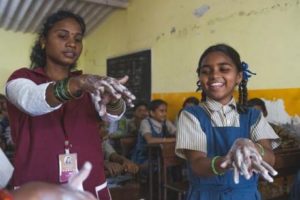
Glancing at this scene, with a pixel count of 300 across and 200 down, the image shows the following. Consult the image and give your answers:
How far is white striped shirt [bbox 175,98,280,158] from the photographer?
4.78ft

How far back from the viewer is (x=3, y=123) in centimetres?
439

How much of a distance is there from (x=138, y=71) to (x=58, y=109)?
5089 mm

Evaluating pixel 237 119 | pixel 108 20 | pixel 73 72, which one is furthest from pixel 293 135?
pixel 108 20

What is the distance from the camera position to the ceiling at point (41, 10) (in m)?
6.42

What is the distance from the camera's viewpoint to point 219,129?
4.90 ft

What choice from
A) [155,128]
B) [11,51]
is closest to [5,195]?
[155,128]

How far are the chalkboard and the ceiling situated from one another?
103 centimetres

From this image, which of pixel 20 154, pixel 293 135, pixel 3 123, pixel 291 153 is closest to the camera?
pixel 20 154

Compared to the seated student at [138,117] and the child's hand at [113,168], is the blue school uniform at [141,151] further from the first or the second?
the child's hand at [113,168]

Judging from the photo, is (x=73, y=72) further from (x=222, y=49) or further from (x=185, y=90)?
(x=185, y=90)

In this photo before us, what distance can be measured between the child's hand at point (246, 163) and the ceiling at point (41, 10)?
5374 mm

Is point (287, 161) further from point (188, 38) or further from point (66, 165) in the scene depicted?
point (188, 38)

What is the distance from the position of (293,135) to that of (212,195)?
2570mm

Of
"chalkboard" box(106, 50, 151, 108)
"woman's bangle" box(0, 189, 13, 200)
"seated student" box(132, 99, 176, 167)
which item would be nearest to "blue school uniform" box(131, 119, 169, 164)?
"seated student" box(132, 99, 176, 167)
